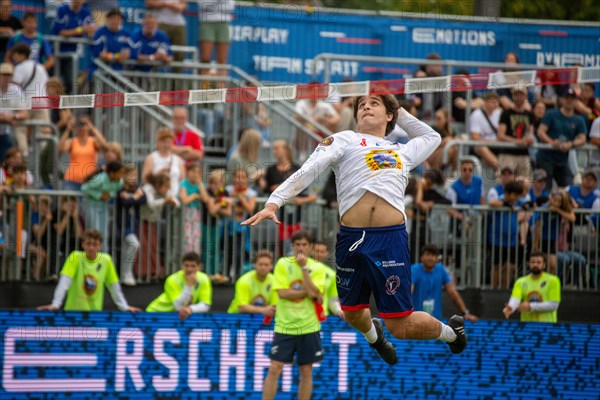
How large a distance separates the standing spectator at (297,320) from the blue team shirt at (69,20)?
5.63 metres

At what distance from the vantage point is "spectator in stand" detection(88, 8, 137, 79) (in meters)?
15.2

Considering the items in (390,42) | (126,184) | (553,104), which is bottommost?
(126,184)

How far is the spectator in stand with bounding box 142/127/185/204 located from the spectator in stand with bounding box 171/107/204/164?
444 mm

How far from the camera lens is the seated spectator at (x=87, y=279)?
480 inches

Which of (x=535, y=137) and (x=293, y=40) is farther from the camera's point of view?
(x=293, y=40)

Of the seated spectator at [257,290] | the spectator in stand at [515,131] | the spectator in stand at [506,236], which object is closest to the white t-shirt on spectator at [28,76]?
the seated spectator at [257,290]

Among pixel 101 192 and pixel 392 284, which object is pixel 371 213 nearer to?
pixel 392 284

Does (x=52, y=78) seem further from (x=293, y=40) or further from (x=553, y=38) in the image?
(x=553, y=38)

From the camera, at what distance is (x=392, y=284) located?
8195 mm

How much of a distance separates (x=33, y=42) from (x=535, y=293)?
7716mm

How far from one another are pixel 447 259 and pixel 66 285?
479 cm

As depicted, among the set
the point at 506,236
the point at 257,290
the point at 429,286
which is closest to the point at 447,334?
the point at 429,286

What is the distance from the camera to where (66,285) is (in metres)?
12.3

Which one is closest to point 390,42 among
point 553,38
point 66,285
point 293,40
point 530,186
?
point 293,40
